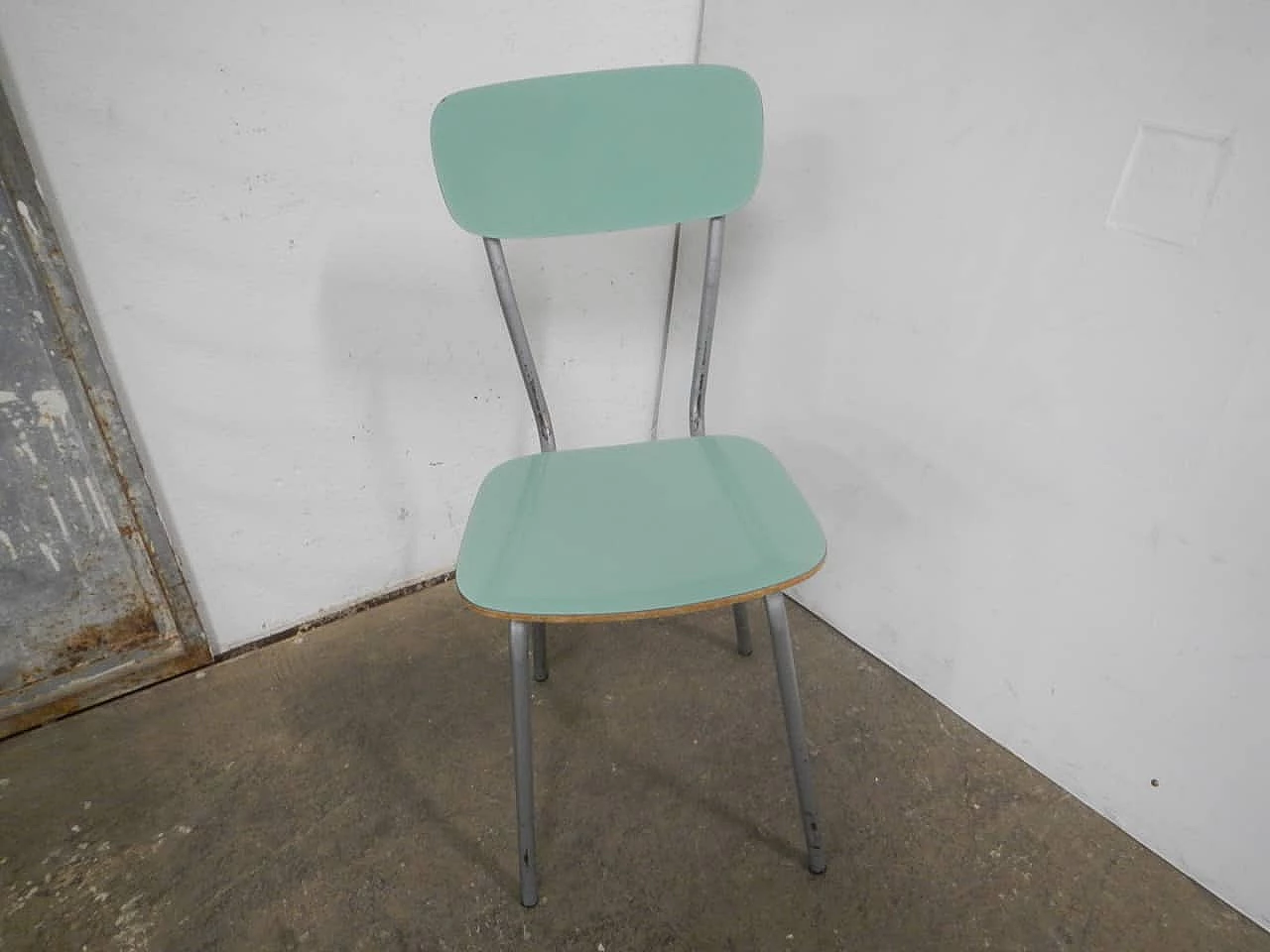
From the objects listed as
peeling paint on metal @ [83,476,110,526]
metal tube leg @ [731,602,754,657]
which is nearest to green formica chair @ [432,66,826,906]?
metal tube leg @ [731,602,754,657]

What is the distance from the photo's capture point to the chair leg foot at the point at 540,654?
114 centimetres

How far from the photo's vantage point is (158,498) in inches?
41.1

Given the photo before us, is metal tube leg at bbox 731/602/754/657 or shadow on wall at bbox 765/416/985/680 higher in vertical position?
shadow on wall at bbox 765/416/985/680

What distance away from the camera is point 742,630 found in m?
1.21

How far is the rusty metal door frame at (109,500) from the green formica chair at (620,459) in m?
0.46

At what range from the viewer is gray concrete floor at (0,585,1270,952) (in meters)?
0.86

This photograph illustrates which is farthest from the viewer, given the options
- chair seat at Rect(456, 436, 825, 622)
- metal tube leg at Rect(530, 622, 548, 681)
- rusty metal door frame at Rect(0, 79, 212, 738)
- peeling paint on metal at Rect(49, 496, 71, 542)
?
metal tube leg at Rect(530, 622, 548, 681)

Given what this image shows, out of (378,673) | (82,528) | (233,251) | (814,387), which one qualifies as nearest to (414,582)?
(378,673)

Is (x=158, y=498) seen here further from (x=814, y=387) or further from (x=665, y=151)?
(x=814, y=387)

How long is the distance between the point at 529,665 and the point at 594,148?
586mm

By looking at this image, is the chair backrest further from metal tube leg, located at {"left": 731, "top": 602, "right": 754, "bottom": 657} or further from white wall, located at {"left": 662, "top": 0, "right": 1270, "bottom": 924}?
metal tube leg, located at {"left": 731, "top": 602, "right": 754, "bottom": 657}

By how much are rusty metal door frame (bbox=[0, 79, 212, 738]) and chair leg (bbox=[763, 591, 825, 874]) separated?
873 mm

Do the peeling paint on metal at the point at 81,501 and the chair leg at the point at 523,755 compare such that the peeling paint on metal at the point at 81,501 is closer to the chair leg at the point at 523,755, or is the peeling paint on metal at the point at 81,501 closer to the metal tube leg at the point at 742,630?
the chair leg at the point at 523,755

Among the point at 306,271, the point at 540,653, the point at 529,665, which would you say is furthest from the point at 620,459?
the point at 306,271
